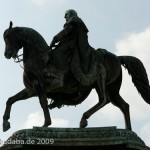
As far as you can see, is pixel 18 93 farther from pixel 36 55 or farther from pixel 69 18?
pixel 69 18

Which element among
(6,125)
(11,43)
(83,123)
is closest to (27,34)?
(11,43)

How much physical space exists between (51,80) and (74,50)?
96 centimetres

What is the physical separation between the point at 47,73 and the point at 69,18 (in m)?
1.62

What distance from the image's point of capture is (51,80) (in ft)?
42.1

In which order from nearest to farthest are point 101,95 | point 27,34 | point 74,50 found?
1. point 101,95
2. point 27,34
3. point 74,50

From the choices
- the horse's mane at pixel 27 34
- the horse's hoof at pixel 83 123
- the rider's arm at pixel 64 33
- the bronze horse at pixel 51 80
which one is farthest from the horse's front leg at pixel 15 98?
the rider's arm at pixel 64 33

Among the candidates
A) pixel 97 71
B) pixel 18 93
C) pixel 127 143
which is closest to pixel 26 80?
pixel 18 93

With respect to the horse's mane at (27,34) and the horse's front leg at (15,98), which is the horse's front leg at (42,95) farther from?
the horse's mane at (27,34)

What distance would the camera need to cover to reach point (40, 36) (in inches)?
526

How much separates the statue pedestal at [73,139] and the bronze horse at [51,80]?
0.70 meters

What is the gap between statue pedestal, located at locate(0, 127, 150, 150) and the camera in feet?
38.1

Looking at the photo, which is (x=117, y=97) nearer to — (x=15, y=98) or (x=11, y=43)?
(x=15, y=98)

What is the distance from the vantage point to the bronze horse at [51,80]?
506 inches

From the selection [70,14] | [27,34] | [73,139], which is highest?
[70,14]
